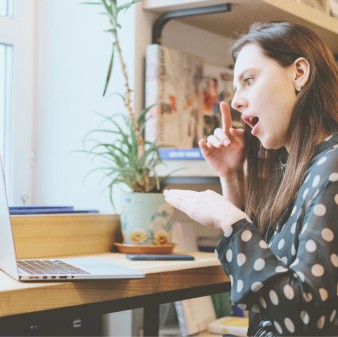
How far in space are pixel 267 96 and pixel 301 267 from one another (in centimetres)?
39

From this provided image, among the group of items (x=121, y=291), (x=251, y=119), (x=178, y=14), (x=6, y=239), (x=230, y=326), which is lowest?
(x=230, y=326)

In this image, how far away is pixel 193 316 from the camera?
6.73ft

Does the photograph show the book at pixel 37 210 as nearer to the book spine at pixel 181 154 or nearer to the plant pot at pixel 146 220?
the plant pot at pixel 146 220

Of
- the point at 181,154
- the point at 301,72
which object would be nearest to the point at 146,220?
the point at 181,154

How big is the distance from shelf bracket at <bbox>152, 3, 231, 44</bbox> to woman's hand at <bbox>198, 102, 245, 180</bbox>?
1.41 feet

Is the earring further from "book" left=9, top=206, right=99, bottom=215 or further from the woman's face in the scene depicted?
"book" left=9, top=206, right=99, bottom=215

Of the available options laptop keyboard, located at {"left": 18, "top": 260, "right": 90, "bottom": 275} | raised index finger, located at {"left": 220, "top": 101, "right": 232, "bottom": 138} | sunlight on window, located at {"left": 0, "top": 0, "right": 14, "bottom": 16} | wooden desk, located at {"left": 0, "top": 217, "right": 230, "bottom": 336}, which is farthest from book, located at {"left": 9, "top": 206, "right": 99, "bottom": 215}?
sunlight on window, located at {"left": 0, "top": 0, "right": 14, "bottom": 16}

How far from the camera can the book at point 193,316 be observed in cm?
203

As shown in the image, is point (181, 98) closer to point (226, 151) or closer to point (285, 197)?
point (226, 151)

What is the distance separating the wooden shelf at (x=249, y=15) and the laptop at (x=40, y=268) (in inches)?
31.9

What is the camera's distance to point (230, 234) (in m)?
1.21

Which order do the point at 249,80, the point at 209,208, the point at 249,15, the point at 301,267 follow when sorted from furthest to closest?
the point at 249,15
the point at 249,80
the point at 209,208
the point at 301,267

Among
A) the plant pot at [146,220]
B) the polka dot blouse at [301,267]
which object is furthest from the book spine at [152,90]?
the polka dot blouse at [301,267]

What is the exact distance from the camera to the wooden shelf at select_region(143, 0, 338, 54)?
1.96 m
